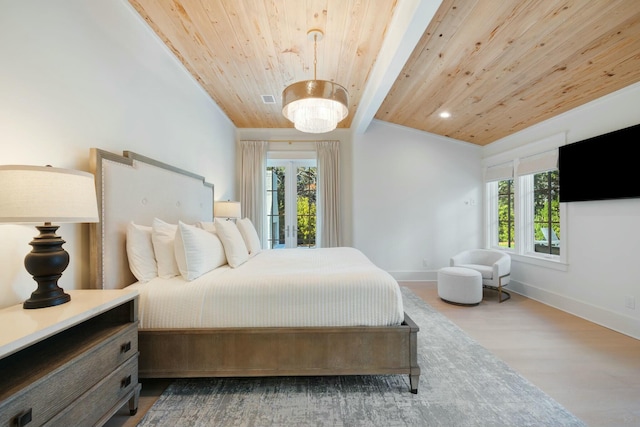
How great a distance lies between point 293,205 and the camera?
504 cm

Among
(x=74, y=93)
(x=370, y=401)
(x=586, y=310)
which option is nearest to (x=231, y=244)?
(x=74, y=93)

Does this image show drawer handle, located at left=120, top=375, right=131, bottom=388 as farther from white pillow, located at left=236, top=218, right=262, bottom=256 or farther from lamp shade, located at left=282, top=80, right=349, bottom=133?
lamp shade, located at left=282, top=80, right=349, bottom=133

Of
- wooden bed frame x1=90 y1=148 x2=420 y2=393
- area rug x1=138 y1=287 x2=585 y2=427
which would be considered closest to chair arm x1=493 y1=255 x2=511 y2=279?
area rug x1=138 y1=287 x2=585 y2=427

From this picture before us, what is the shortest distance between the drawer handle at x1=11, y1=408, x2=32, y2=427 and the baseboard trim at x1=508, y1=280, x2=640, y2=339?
436cm

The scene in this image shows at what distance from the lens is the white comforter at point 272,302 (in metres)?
1.73

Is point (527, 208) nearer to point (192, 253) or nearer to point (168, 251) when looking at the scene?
point (192, 253)

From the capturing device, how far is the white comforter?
5.69 ft

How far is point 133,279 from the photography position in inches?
81.2

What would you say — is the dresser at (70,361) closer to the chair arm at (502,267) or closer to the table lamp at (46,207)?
the table lamp at (46,207)

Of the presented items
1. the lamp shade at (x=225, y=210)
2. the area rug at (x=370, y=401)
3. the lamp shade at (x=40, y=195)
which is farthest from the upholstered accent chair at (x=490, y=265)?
the lamp shade at (x=40, y=195)

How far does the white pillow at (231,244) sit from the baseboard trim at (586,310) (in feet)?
12.4

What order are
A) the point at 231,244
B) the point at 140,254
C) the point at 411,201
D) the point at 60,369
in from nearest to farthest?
→ the point at 60,369 → the point at 140,254 → the point at 231,244 → the point at 411,201

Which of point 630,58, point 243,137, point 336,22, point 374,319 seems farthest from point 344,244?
point 630,58

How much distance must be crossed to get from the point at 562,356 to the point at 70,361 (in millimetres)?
3345
